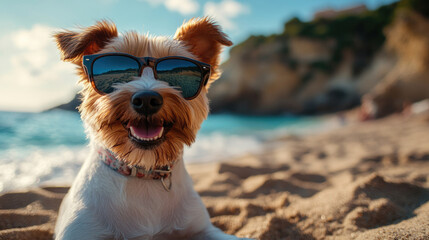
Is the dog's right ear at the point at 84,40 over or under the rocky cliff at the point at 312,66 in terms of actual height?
under

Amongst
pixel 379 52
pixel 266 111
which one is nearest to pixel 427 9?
pixel 379 52

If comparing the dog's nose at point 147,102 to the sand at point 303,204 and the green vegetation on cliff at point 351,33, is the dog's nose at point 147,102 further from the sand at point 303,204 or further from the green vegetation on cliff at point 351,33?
the green vegetation on cliff at point 351,33

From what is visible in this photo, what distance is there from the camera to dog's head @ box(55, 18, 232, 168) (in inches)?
56.8

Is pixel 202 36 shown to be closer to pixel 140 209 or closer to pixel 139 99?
pixel 139 99

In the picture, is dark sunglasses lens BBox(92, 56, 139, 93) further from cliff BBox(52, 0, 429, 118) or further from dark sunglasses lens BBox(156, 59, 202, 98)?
cliff BBox(52, 0, 429, 118)

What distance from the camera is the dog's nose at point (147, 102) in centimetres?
138

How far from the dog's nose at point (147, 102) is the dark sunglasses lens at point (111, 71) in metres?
0.26

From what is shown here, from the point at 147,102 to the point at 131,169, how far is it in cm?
46

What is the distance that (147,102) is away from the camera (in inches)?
54.7

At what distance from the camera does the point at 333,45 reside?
31.6 meters

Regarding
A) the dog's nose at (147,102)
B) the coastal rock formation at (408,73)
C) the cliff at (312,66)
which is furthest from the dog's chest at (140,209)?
the cliff at (312,66)

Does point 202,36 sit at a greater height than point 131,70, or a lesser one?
greater

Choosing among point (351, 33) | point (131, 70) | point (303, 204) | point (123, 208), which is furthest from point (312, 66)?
point (123, 208)

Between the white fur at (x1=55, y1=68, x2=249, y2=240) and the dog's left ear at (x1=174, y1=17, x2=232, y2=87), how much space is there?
48 cm
